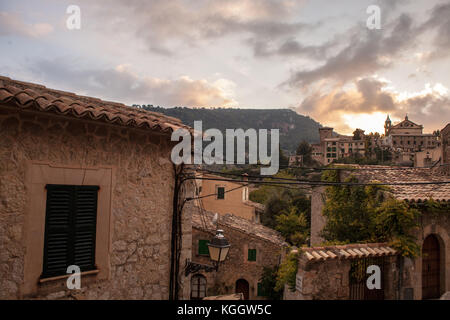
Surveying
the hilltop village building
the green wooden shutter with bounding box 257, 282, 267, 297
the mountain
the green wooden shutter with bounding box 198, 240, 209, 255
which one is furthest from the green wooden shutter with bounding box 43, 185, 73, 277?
the mountain

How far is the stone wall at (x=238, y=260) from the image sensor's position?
1825cm

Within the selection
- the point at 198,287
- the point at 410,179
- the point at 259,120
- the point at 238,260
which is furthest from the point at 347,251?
the point at 259,120

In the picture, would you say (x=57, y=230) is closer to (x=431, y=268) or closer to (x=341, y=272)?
(x=341, y=272)

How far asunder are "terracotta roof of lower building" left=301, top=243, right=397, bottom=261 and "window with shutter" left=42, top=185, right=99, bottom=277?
4828 millimetres

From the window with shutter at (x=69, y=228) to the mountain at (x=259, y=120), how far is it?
77.4 meters

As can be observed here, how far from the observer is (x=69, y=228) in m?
4.23

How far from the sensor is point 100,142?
15.0 ft

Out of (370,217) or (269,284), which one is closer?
(370,217)

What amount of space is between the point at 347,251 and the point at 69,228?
6506 millimetres

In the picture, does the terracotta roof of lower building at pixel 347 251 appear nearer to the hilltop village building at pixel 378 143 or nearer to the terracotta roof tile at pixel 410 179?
the terracotta roof tile at pixel 410 179
